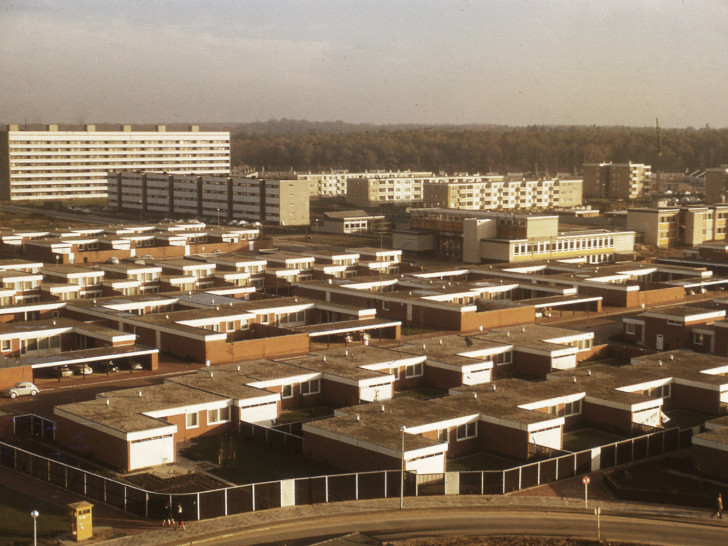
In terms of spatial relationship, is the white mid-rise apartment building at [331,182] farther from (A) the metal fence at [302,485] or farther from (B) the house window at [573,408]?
(A) the metal fence at [302,485]

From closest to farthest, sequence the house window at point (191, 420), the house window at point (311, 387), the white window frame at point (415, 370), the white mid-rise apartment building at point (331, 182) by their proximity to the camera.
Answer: the house window at point (191, 420)
the house window at point (311, 387)
the white window frame at point (415, 370)
the white mid-rise apartment building at point (331, 182)

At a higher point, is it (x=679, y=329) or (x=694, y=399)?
(x=679, y=329)

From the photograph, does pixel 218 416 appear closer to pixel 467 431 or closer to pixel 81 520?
pixel 467 431

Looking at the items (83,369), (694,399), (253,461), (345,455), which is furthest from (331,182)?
(345,455)

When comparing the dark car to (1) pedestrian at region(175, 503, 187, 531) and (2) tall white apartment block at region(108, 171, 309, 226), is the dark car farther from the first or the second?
(2) tall white apartment block at region(108, 171, 309, 226)

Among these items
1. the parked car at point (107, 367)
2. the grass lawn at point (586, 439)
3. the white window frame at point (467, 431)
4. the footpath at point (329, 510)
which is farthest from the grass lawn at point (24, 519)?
the grass lawn at point (586, 439)

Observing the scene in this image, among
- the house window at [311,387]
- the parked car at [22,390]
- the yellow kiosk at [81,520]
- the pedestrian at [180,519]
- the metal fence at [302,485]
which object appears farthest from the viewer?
the parked car at [22,390]
